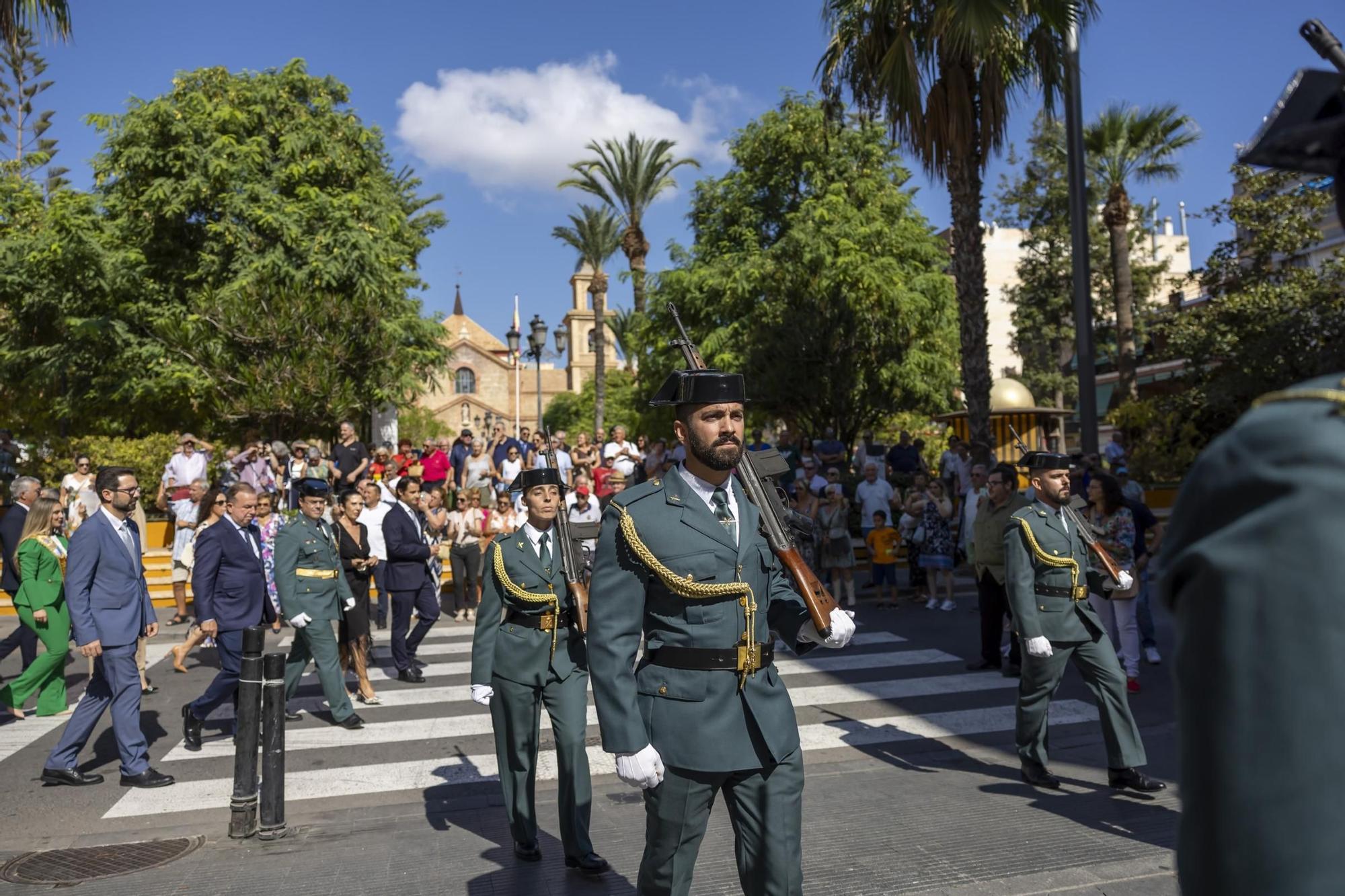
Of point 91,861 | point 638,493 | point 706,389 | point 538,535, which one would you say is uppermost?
point 706,389

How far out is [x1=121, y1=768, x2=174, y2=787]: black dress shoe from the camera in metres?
7.59

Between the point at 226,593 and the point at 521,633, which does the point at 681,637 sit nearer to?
the point at 521,633

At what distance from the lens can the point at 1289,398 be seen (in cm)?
127

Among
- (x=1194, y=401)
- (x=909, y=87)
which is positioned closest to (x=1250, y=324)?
(x=1194, y=401)

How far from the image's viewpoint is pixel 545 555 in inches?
249

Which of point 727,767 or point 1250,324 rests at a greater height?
point 1250,324

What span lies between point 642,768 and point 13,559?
367 inches

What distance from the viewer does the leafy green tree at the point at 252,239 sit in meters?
24.4

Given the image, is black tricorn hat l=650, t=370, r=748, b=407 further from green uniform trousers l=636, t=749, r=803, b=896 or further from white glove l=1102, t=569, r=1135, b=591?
Answer: white glove l=1102, t=569, r=1135, b=591

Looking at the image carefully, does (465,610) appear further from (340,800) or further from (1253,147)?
(1253,147)

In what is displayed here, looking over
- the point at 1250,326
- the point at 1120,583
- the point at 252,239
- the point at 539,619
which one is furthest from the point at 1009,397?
the point at 539,619

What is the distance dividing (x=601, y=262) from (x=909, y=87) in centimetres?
3908

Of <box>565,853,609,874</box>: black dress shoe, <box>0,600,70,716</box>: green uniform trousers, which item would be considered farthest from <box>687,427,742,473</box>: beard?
<box>0,600,70,716</box>: green uniform trousers

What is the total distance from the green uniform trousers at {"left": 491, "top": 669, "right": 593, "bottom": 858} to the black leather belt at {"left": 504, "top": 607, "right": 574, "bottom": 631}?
0.25 m
